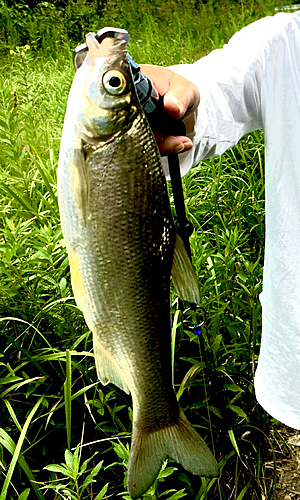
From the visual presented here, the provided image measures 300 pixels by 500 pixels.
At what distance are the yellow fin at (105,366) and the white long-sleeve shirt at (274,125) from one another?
59 centimetres

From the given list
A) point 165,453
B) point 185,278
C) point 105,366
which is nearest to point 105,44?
point 185,278

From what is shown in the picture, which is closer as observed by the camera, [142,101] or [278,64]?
[142,101]

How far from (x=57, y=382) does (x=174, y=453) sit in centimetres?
82

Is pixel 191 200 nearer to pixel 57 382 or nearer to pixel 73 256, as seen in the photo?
pixel 57 382

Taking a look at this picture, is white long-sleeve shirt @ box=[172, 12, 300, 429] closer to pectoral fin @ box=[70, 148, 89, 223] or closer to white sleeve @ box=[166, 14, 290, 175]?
white sleeve @ box=[166, 14, 290, 175]

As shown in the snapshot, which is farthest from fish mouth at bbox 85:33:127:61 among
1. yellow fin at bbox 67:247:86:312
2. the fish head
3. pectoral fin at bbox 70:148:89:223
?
yellow fin at bbox 67:247:86:312

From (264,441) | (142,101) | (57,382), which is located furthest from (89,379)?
(142,101)

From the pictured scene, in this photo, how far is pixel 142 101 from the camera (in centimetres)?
102

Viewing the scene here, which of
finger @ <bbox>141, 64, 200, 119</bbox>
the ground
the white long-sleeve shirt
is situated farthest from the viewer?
the ground

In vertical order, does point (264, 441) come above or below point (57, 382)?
below

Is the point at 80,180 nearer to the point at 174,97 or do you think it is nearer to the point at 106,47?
the point at 106,47

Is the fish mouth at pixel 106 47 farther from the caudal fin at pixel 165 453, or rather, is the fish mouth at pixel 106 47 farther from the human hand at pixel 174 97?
the caudal fin at pixel 165 453

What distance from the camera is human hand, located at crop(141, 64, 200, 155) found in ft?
3.51

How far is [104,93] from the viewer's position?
90cm
